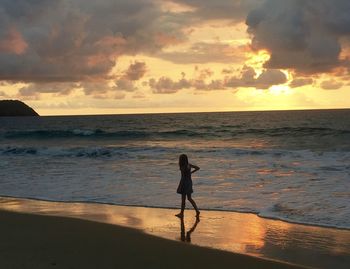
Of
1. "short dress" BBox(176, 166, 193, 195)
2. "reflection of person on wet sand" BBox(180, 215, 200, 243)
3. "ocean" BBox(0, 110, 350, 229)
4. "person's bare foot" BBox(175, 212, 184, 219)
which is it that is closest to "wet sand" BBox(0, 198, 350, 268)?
"reflection of person on wet sand" BBox(180, 215, 200, 243)

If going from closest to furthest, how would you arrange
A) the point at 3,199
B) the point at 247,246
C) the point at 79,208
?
the point at 247,246 → the point at 79,208 → the point at 3,199

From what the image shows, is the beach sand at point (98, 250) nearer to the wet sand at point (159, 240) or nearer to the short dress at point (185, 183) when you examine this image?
the wet sand at point (159, 240)

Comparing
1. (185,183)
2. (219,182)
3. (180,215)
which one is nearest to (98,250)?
(180,215)

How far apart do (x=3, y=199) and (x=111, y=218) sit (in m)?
4.81

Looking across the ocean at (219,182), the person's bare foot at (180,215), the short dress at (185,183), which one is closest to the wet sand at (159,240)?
the person's bare foot at (180,215)

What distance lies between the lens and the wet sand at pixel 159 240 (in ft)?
24.5

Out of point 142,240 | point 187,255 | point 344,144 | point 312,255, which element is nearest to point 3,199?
point 142,240

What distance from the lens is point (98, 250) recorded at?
8000 mm

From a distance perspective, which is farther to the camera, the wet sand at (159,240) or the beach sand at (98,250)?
the wet sand at (159,240)

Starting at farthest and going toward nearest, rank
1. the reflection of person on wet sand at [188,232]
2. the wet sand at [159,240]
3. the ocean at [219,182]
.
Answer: the ocean at [219,182] < the reflection of person on wet sand at [188,232] < the wet sand at [159,240]

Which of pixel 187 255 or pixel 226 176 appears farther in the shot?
pixel 226 176

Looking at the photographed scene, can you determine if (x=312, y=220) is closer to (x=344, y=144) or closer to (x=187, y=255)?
(x=187, y=255)

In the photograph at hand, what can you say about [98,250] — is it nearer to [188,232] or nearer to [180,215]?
[188,232]

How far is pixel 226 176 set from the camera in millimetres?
18641
